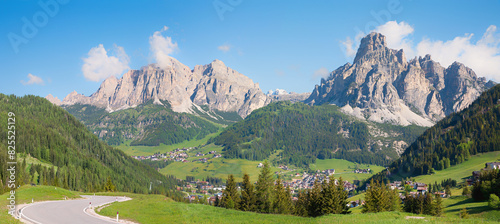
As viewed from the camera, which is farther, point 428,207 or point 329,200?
point 428,207

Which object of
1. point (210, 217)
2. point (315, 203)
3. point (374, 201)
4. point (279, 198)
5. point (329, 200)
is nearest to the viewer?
point (210, 217)

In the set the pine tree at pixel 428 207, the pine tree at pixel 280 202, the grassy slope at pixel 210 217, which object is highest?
the grassy slope at pixel 210 217

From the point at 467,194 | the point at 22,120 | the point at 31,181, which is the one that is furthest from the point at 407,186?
the point at 22,120

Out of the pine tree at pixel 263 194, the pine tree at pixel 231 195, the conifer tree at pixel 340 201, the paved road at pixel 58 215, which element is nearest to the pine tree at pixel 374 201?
the conifer tree at pixel 340 201

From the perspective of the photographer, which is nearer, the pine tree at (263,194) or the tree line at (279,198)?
the tree line at (279,198)

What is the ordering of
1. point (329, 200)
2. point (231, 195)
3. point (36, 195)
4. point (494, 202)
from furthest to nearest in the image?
point (231, 195)
point (329, 200)
point (494, 202)
point (36, 195)

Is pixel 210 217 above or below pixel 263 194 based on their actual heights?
above

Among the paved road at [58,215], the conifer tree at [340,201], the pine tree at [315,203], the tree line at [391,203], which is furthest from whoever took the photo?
the tree line at [391,203]

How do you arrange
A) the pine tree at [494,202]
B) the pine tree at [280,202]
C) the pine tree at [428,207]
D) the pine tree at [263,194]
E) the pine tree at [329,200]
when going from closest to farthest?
the pine tree at [494,202], the pine tree at [329,200], the pine tree at [263,194], the pine tree at [280,202], the pine tree at [428,207]

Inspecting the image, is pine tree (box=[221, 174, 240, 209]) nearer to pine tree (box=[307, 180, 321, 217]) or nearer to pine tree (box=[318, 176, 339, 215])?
pine tree (box=[307, 180, 321, 217])

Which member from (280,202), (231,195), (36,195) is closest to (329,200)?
(280,202)

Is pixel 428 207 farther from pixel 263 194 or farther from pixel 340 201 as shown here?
pixel 263 194

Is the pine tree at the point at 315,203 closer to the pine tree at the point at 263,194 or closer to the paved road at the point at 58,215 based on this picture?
the pine tree at the point at 263,194

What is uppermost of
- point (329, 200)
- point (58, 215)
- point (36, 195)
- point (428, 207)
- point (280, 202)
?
point (36, 195)
